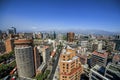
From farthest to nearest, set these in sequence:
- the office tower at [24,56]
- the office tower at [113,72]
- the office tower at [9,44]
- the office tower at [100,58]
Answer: the office tower at [9,44], the office tower at [100,58], the office tower at [24,56], the office tower at [113,72]

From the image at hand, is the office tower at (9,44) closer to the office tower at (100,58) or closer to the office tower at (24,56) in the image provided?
the office tower at (24,56)

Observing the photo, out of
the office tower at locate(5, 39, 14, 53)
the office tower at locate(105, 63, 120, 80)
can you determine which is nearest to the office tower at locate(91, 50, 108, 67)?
the office tower at locate(105, 63, 120, 80)

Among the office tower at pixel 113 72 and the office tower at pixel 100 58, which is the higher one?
the office tower at pixel 113 72

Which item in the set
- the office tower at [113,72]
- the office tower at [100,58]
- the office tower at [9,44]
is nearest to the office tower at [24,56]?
the office tower at [9,44]

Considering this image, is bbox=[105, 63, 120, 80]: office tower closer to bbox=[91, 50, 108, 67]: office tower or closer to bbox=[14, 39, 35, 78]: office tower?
bbox=[91, 50, 108, 67]: office tower

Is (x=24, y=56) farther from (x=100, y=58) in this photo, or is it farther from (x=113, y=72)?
(x=100, y=58)

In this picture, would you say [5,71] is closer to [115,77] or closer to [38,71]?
[38,71]

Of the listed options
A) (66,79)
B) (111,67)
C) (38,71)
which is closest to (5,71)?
(38,71)

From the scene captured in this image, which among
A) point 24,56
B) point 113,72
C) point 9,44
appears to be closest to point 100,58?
point 113,72
